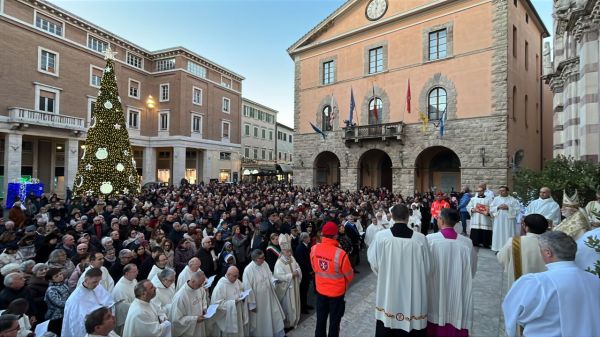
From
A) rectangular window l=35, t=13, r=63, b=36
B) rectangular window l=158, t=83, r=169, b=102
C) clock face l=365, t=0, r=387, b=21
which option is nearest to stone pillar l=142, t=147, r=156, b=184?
rectangular window l=158, t=83, r=169, b=102

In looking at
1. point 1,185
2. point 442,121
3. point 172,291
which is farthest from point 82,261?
point 1,185

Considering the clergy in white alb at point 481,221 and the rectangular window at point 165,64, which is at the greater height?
the rectangular window at point 165,64

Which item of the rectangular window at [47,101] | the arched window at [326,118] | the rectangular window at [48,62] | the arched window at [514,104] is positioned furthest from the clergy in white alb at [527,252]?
the rectangular window at [48,62]

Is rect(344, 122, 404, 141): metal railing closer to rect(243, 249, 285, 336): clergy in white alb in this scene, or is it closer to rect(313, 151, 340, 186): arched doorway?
rect(313, 151, 340, 186): arched doorway

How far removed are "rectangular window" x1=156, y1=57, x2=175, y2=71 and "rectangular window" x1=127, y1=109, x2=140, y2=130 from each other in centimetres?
582

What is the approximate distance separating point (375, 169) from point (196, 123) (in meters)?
23.0

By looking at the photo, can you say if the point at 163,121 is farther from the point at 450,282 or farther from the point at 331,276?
the point at 450,282

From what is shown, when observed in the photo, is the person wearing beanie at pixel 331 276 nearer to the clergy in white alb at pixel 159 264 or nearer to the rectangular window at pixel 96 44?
the clergy in white alb at pixel 159 264

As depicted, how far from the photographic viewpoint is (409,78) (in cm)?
2267

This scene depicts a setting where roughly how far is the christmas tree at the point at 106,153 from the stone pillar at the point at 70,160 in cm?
1337

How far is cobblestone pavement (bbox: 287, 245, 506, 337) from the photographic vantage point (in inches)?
Result: 216

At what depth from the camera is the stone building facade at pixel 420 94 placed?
19.4m

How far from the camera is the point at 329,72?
27.3 metres

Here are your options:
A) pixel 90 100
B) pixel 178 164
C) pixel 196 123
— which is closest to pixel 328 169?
pixel 178 164
